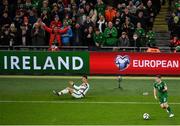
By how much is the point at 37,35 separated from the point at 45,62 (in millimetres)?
1877

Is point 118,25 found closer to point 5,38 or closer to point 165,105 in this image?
point 5,38

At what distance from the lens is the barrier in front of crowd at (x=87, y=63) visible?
2762 cm

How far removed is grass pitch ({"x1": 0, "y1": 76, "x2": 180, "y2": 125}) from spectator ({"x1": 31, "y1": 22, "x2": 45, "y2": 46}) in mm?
2100

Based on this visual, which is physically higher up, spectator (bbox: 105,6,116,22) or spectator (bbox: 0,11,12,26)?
spectator (bbox: 105,6,116,22)

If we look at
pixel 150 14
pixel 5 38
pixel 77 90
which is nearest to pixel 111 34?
pixel 150 14

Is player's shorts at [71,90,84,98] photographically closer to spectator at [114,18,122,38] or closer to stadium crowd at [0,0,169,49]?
stadium crowd at [0,0,169,49]

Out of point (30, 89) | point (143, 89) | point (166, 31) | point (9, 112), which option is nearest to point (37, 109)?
point (9, 112)

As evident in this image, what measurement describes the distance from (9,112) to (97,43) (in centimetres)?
849

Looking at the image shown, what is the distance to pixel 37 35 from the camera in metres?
29.0

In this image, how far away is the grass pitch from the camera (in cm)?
2047

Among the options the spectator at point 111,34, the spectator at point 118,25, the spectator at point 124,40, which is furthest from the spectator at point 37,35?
the spectator at point 124,40

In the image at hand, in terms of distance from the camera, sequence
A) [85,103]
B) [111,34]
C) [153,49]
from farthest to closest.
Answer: [111,34] < [153,49] < [85,103]

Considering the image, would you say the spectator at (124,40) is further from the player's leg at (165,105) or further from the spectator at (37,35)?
the player's leg at (165,105)

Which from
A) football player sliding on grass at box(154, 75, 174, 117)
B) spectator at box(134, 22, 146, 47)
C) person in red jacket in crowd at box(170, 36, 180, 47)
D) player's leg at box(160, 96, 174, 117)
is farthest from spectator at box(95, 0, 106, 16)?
player's leg at box(160, 96, 174, 117)
